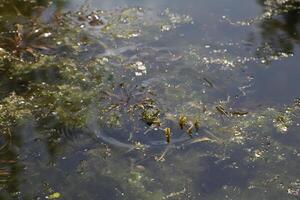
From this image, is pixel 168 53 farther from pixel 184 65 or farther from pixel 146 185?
pixel 146 185

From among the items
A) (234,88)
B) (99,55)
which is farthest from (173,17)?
(234,88)

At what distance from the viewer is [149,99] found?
317cm

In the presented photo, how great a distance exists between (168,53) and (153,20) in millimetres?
553

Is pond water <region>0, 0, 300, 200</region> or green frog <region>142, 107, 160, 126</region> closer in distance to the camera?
pond water <region>0, 0, 300, 200</region>

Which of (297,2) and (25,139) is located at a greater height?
(297,2)

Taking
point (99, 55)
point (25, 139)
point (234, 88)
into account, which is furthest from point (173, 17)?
point (25, 139)

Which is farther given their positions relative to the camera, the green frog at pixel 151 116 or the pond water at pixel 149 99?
the green frog at pixel 151 116

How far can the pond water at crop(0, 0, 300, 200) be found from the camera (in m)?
2.63

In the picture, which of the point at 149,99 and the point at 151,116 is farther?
the point at 149,99

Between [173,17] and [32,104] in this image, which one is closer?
[32,104]

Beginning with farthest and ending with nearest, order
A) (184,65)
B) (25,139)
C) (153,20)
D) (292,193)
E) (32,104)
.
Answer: (153,20) → (184,65) → (32,104) → (25,139) → (292,193)

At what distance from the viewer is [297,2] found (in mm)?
4336

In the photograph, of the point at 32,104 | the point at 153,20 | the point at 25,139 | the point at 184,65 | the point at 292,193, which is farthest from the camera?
the point at 153,20

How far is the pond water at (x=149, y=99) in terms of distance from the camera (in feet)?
8.63
